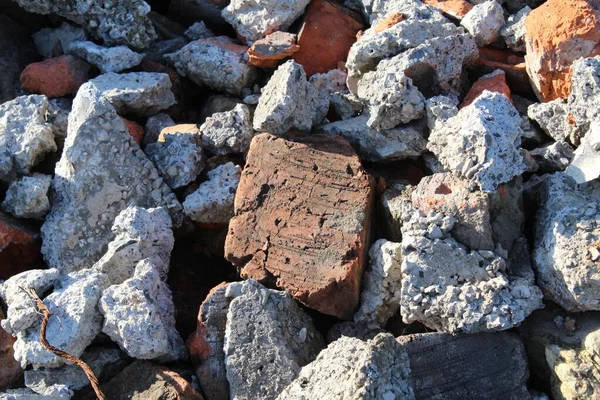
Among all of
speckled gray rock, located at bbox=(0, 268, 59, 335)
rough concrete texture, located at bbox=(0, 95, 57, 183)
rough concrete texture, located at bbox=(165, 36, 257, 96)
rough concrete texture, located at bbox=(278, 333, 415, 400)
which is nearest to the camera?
rough concrete texture, located at bbox=(278, 333, 415, 400)

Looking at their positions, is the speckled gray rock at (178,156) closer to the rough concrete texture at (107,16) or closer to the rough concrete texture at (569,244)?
the rough concrete texture at (107,16)

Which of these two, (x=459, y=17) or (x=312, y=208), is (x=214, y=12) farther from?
(x=312, y=208)

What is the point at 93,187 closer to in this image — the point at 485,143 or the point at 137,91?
the point at 137,91

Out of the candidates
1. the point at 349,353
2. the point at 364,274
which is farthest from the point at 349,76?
the point at 349,353

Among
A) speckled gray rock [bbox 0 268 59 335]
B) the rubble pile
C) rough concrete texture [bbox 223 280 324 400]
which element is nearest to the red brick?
the rubble pile

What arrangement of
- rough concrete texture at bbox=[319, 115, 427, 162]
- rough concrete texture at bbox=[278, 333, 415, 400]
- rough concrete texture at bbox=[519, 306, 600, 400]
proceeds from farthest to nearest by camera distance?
1. rough concrete texture at bbox=[319, 115, 427, 162]
2. rough concrete texture at bbox=[519, 306, 600, 400]
3. rough concrete texture at bbox=[278, 333, 415, 400]

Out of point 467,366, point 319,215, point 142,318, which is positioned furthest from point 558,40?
point 142,318

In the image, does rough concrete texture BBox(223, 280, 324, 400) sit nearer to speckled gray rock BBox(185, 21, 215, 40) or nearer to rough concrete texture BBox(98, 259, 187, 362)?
rough concrete texture BBox(98, 259, 187, 362)
